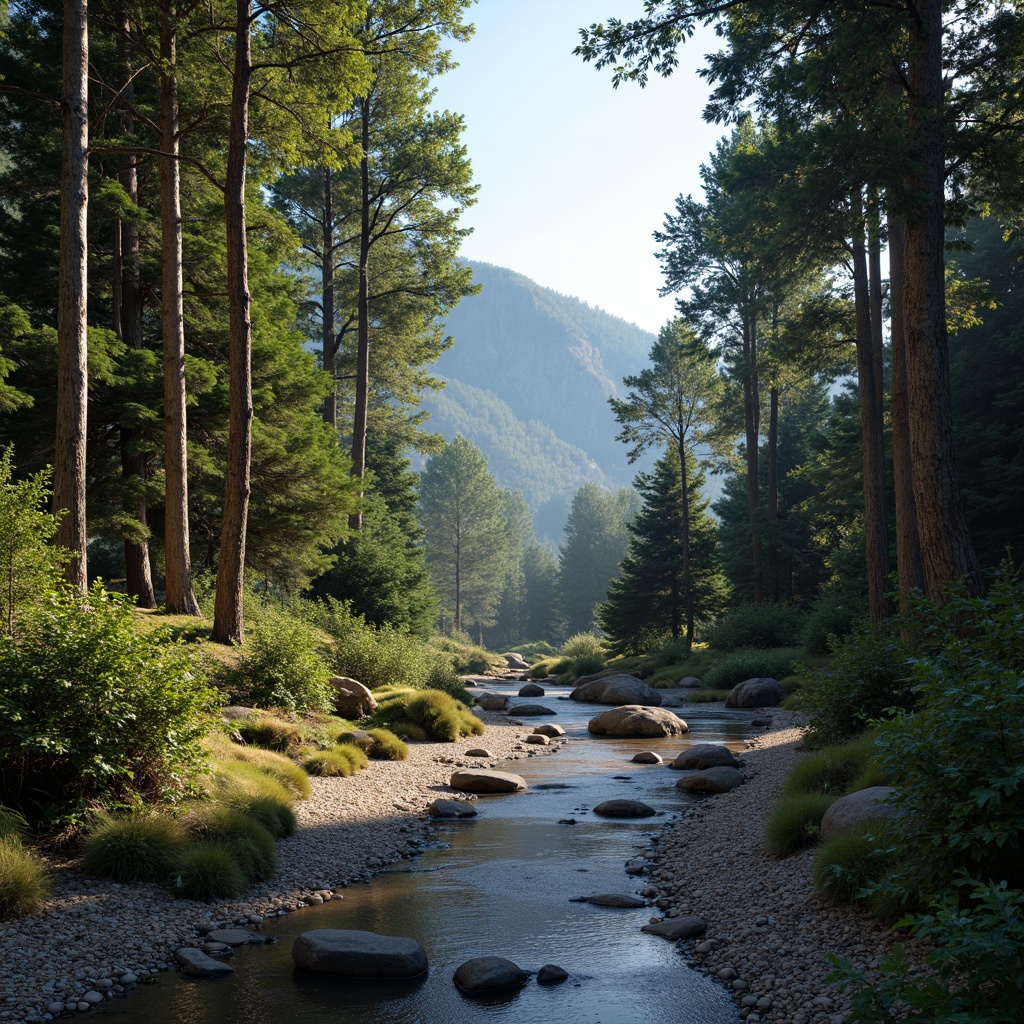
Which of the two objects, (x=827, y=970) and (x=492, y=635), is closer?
(x=827, y=970)

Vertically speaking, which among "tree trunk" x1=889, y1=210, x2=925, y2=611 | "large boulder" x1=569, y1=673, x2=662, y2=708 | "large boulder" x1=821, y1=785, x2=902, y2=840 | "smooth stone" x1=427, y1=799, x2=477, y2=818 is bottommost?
"large boulder" x1=569, y1=673, x2=662, y2=708

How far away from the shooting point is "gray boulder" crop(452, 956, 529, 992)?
5.11 m

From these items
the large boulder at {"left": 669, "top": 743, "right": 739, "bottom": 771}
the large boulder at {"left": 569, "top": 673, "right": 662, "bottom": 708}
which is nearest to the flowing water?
the large boulder at {"left": 669, "top": 743, "right": 739, "bottom": 771}

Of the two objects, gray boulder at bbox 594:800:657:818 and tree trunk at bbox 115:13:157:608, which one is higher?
tree trunk at bbox 115:13:157:608

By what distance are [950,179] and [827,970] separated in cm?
1009

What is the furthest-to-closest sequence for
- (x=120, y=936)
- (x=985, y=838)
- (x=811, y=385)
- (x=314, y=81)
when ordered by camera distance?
(x=811, y=385)
(x=314, y=81)
(x=120, y=936)
(x=985, y=838)

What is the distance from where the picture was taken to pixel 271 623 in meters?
12.9

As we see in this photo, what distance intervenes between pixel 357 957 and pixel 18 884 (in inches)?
87.0

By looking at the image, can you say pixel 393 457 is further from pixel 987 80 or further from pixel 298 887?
pixel 298 887

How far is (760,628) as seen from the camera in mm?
27531

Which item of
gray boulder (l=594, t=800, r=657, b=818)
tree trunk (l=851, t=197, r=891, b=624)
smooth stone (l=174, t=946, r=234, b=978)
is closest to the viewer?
smooth stone (l=174, t=946, r=234, b=978)

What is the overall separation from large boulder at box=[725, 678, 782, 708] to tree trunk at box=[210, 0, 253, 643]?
1212cm

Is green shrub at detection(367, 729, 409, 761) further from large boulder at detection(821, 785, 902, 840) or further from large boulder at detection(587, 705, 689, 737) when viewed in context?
large boulder at detection(821, 785, 902, 840)

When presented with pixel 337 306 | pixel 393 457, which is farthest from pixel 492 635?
pixel 337 306
